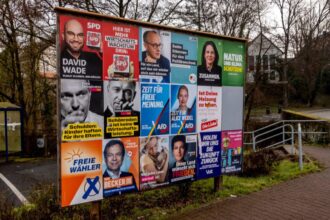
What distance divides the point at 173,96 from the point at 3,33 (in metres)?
19.0

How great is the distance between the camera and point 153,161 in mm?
5977

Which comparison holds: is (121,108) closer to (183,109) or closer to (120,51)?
(120,51)

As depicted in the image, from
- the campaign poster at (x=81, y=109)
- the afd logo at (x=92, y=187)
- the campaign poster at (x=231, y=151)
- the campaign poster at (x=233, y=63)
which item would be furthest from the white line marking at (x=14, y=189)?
the campaign poster at (x=233, y=63)

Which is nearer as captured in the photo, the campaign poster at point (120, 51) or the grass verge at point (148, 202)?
the campaign poster at point (120, 51)

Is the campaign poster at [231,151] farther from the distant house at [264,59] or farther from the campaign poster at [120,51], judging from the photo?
the distant house at [264,59]

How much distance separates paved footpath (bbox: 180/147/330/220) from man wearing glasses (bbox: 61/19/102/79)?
8.66 ft

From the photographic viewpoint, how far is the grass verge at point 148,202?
568cm

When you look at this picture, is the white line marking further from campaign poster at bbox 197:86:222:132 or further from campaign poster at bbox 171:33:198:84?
campaign poster at bbox 171:33:198:84

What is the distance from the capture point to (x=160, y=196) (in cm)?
712

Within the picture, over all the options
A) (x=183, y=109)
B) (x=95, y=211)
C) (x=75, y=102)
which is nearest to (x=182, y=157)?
(x=183, y=109)

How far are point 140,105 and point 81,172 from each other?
4.31 feet

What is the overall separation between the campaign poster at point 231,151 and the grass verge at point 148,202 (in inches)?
17.6

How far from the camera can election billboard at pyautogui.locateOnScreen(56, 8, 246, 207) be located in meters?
4.93

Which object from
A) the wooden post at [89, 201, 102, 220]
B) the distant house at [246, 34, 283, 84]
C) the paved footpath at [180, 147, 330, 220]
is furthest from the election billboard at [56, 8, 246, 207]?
the distant house at [246, 34, 283, 84]
